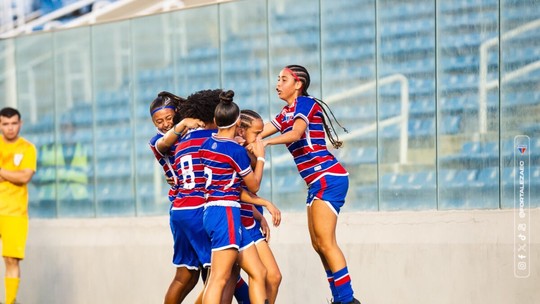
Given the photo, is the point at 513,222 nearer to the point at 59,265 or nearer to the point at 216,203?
the point at 216,203

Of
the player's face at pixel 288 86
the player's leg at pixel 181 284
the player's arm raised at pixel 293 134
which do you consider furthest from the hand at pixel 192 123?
the player's leg at pixel 181 284

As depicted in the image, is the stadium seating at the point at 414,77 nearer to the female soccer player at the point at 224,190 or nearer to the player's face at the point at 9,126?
the player's face at the point at 9,126

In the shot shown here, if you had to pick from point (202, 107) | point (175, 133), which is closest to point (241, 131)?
point (202, 107)

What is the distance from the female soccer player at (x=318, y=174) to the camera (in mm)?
10680

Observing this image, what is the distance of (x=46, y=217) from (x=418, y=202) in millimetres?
5806

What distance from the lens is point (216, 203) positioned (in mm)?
9781

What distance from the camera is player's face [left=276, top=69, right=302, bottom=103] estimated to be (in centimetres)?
1091

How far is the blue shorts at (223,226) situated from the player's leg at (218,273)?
52 mm

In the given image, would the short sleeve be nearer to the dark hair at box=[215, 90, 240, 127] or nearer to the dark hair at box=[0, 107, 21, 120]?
the dark hair at box=[215, 90, 240, 127]

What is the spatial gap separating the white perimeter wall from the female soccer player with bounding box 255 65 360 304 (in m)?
1.53

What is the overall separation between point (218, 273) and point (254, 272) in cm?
33

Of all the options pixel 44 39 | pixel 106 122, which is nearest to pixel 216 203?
pixel 106 122

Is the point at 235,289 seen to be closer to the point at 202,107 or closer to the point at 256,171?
the point at 256,171

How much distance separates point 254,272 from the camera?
989cm
